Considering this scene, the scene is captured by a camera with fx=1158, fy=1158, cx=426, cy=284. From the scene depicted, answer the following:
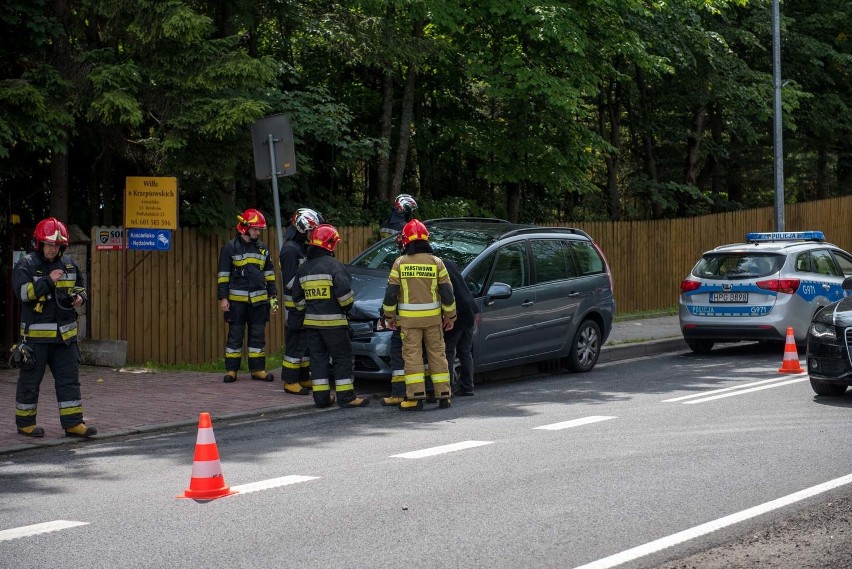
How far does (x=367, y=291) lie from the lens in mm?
12461

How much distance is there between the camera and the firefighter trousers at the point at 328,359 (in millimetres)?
11281

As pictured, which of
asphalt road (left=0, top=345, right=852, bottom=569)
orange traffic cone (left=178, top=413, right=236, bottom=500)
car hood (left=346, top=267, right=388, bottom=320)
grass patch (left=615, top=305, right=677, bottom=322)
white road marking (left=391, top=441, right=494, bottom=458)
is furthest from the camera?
grass patch (left=615, top=305, right=677, bottom=322)

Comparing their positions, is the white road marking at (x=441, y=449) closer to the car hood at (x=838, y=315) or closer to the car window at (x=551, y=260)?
the car hood at (x=838, y=315)

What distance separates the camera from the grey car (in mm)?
12203

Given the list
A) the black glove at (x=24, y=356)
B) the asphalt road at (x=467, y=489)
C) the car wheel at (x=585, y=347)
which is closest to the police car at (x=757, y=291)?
the car wheel at (x=585, y=347)

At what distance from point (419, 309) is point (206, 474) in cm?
413

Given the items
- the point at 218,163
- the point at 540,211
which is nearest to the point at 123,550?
the point at 218,163

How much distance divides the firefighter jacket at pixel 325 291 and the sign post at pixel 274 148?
2004 millimetres

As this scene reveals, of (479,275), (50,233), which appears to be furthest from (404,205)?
(50,233)

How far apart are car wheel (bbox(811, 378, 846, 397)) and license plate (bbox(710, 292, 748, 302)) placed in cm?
395

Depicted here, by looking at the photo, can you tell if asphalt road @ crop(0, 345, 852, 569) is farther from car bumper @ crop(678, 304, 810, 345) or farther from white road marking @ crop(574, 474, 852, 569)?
car bumper @ crop(678, 304, 810, 345)

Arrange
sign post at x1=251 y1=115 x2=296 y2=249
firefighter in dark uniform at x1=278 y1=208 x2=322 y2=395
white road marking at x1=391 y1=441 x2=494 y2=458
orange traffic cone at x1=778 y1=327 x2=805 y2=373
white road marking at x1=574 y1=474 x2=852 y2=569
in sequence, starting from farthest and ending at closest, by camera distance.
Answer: orange traffic cone at x1=778 y1=327 x2=805 y2=373 → sign post at x1=251 y1=115 x2=296 y2=249 → firefighter in dark uniform at x1=278 y1=208 x2=322 y2=395 → white road marking at x1=391 y1=441 x2=494 y2=458 → white road marking at x1=574 y1=474 x2=852 y2=569

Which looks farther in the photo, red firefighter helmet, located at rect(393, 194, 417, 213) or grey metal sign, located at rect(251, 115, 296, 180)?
red firefighter helmet, located at rect(393, 194, 417, 213)

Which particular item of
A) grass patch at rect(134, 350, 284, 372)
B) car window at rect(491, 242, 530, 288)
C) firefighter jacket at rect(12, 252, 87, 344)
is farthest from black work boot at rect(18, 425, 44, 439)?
car window at rect(491, 242, 530, 288)
